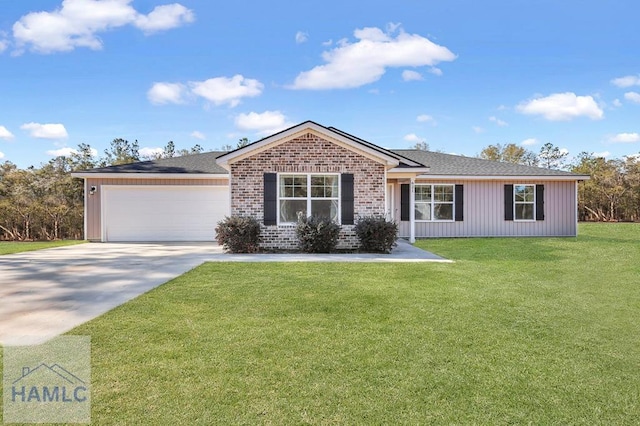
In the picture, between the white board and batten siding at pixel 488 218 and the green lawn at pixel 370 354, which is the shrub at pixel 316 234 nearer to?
the green lawn at pixel 370 354

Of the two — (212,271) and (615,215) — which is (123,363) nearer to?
(212,271)

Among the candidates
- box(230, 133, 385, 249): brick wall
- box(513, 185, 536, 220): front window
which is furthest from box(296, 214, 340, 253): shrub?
box(513, 185, 536, 220): front window

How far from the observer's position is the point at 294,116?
24.7 metres

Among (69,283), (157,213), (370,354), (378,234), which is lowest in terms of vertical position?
(370,354)

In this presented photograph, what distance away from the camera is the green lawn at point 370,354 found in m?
2.48

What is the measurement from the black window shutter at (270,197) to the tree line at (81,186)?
1577 centimetres

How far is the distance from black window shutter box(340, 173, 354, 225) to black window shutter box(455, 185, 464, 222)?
250 inches

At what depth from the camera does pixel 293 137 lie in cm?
1110

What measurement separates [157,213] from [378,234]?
8.84 m

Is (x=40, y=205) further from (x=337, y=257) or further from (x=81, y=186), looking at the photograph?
(x=337, y=257)

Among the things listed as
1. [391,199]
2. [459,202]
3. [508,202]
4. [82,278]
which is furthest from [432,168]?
[82,278]

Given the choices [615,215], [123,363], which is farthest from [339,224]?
[615,215]

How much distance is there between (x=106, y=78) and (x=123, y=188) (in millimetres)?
7512

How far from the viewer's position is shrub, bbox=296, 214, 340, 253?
1049 centimetres
